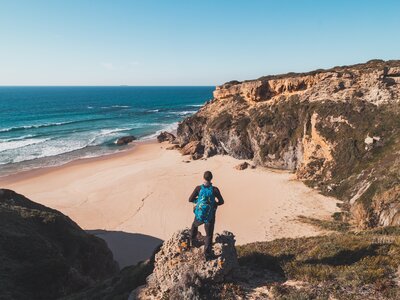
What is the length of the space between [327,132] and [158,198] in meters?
16.8

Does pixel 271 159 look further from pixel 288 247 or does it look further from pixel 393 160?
pixel 288 247

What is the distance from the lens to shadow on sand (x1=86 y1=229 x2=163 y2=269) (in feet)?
65.3

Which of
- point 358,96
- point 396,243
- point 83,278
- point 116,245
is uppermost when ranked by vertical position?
point 358,96

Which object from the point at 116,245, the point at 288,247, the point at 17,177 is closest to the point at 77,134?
the point at 17,177

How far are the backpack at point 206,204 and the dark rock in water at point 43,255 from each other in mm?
6645

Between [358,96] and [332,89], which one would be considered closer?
[358,96]

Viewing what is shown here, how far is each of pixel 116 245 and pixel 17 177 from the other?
867 inches

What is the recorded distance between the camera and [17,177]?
3728 centimetres

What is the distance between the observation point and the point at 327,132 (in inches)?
1232

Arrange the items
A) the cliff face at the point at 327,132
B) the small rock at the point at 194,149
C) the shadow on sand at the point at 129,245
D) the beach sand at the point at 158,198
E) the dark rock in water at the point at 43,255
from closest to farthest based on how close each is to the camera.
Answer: the dark rock in water at the point at 43,255
the shadow on sand at the point at 129,245
the beach sand at the point at 158,198
the cliff face at the point at 327,132
the small rock at the point at 194,149

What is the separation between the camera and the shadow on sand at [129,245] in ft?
65.3

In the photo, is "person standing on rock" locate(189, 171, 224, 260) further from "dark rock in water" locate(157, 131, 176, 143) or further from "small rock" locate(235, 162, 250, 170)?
"dark rock in water" locate(157, 131, 176, 143)

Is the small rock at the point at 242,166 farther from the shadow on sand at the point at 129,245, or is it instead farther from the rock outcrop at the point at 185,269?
the rock outcrop at the point at 185,269

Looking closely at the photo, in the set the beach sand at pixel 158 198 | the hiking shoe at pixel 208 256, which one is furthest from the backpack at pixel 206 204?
the beach sand at pixel 158 198
